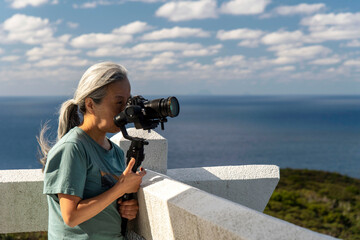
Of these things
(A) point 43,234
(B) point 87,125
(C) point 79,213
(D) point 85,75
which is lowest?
(A) point 43,234

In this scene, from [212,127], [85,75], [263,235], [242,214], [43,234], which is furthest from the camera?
[212,127]

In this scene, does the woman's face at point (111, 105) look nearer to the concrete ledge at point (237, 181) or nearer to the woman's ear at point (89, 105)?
the woman's ear at point (89, 105)

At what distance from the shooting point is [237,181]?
3572mm

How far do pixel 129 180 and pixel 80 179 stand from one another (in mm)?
263

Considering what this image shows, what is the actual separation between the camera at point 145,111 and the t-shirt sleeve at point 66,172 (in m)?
0.29

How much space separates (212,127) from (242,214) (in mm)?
103315

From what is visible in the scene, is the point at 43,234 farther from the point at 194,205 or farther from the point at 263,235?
the point at 263,235

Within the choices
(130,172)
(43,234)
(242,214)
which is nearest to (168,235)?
(130,172)

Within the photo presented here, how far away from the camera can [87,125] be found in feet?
6.63

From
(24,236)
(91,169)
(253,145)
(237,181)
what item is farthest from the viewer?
(253,145)

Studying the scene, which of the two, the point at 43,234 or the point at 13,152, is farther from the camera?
the point at 13,152

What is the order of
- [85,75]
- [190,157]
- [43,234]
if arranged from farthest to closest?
[190,157] → [43,234] → [85,75]

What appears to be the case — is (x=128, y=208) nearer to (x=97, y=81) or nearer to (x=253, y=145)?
(x=97, y=81)

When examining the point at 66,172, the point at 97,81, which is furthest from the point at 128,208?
the point at 97,81
